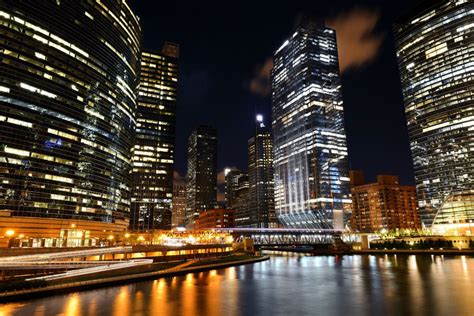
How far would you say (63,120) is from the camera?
122m

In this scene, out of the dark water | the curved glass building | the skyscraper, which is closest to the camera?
the dark water

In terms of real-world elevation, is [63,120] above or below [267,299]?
above

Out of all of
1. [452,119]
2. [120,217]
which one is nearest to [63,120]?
[120,217]

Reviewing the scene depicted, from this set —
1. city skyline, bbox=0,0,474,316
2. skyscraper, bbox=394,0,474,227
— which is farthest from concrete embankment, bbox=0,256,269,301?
skyscraper, bbox=394,0,474,227

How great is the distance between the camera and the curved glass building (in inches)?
4154

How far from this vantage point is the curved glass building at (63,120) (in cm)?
10550

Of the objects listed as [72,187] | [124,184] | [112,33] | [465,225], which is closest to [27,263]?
[72,187]

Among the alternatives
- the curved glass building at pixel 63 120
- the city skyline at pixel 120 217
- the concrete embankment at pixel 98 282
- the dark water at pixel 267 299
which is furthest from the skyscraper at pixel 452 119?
the curved glass building at pixel 63 120

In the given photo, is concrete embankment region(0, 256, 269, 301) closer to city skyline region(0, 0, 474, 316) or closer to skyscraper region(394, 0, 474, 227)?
city skyline region(0, 0, 474, 316)

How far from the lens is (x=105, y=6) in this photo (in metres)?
145

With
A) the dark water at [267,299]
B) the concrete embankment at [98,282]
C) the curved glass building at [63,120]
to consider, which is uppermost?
the curved glass building at [63,120]

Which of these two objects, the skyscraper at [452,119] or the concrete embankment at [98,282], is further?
the skyscraper at [452,119]

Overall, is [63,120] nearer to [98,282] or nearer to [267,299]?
[98,282]

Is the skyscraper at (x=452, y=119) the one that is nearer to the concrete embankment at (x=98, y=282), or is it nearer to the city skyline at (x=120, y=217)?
the city skyline at (x=120, y=217)
